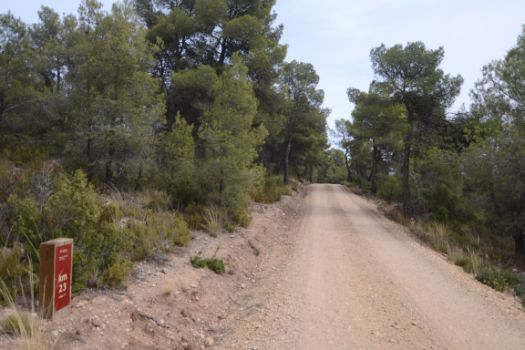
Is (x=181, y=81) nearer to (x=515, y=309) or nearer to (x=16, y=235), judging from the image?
A: (x=16, y=235)

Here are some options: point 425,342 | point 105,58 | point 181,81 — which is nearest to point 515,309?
point 425,342

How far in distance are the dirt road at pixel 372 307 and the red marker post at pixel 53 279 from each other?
7.25 feet

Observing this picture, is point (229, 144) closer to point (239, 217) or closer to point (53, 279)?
point (239, 217)

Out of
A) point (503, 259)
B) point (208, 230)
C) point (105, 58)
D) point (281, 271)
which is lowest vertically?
point (503, 259)

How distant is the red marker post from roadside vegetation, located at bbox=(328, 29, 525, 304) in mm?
10243

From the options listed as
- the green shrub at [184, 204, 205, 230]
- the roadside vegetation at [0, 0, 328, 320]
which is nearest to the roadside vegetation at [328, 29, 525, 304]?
the roadside vegetation at [0, 0, 328, 320]

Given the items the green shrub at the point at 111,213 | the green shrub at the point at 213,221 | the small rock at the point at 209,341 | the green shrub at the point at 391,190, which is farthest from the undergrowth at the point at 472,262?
the green shrub at the point at 391,190

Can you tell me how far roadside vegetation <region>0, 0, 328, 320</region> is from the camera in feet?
19.7

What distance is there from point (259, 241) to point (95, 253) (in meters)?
6.05

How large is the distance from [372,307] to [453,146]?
16969 mm

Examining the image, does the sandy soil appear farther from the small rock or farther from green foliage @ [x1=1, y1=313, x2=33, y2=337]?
green foliage @ [x1=1, y1=313, x2=33, y2=337]

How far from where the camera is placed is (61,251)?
15.3ft

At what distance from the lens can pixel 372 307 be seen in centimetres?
637

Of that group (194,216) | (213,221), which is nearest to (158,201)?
(194,216)
